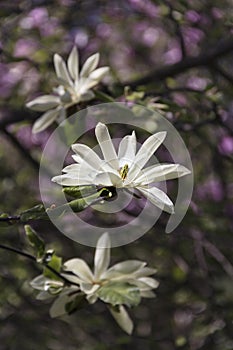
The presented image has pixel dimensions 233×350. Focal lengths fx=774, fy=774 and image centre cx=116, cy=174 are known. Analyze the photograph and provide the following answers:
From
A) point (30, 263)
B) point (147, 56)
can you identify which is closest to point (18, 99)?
point (30, 263)

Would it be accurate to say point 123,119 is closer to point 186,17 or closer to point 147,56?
point 186,17

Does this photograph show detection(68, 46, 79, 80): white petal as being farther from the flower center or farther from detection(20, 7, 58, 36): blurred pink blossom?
detection(20, 7, 58, 36): blurred pink blossom

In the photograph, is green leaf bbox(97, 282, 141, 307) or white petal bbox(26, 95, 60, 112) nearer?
green leaf bbox(97, 282, 141, 307)

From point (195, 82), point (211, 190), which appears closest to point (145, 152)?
point (211, 190)

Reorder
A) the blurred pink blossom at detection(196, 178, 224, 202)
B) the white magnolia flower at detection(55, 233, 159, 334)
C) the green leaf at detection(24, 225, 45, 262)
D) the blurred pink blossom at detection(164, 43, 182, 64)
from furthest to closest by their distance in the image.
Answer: the blurred pink blossom at detection(164, 43, 182, 64), the blurred pink blossom at detection(196, 178, 224, 202), the white magnolia flower at detection(55, 233, 159, 334), the green leaf at detection(24, 225, 45, 262)

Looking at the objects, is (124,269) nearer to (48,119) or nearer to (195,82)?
(48,119)

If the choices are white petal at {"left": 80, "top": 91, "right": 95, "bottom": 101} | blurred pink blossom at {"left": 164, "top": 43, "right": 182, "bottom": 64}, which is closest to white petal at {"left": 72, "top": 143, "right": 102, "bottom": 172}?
white petal at {"left": 80, "top": 91, "right": 95, "bottom": 101}

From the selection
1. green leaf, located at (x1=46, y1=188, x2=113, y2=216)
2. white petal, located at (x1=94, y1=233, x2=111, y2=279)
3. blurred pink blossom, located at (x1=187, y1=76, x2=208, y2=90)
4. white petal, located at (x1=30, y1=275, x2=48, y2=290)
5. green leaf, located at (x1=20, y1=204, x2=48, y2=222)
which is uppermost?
Result: green leaf, located at (x1=46, y1=188, x2=113, y2=216)
